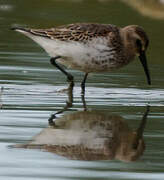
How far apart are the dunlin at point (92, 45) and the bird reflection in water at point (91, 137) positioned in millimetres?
1811

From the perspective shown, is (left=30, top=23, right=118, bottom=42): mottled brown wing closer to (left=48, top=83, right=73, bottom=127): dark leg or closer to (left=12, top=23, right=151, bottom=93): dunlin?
(left=12, top=23, right=151, bottom=93): dunlin

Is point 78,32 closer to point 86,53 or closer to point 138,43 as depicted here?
point 86,53

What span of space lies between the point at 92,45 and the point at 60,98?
1025mm

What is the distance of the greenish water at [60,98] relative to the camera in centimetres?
770

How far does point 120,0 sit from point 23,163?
597 inches

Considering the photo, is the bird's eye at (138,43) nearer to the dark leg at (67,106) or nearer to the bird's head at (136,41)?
the bird's head at (136,41)

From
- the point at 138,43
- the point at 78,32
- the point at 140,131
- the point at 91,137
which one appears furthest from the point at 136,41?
the point at 91,137

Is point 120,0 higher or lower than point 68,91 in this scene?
lower

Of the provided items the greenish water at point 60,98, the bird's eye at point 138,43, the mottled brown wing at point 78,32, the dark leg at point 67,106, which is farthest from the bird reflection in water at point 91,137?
the bird's eye at point 138,43

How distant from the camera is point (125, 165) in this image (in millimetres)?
7930

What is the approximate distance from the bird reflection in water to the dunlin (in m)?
1.81

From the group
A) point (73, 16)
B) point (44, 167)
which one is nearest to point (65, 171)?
point (44, 167)

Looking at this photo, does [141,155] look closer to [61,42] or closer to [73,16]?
[61,42]

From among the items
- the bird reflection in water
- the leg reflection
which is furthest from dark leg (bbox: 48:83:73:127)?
the leg reflection
